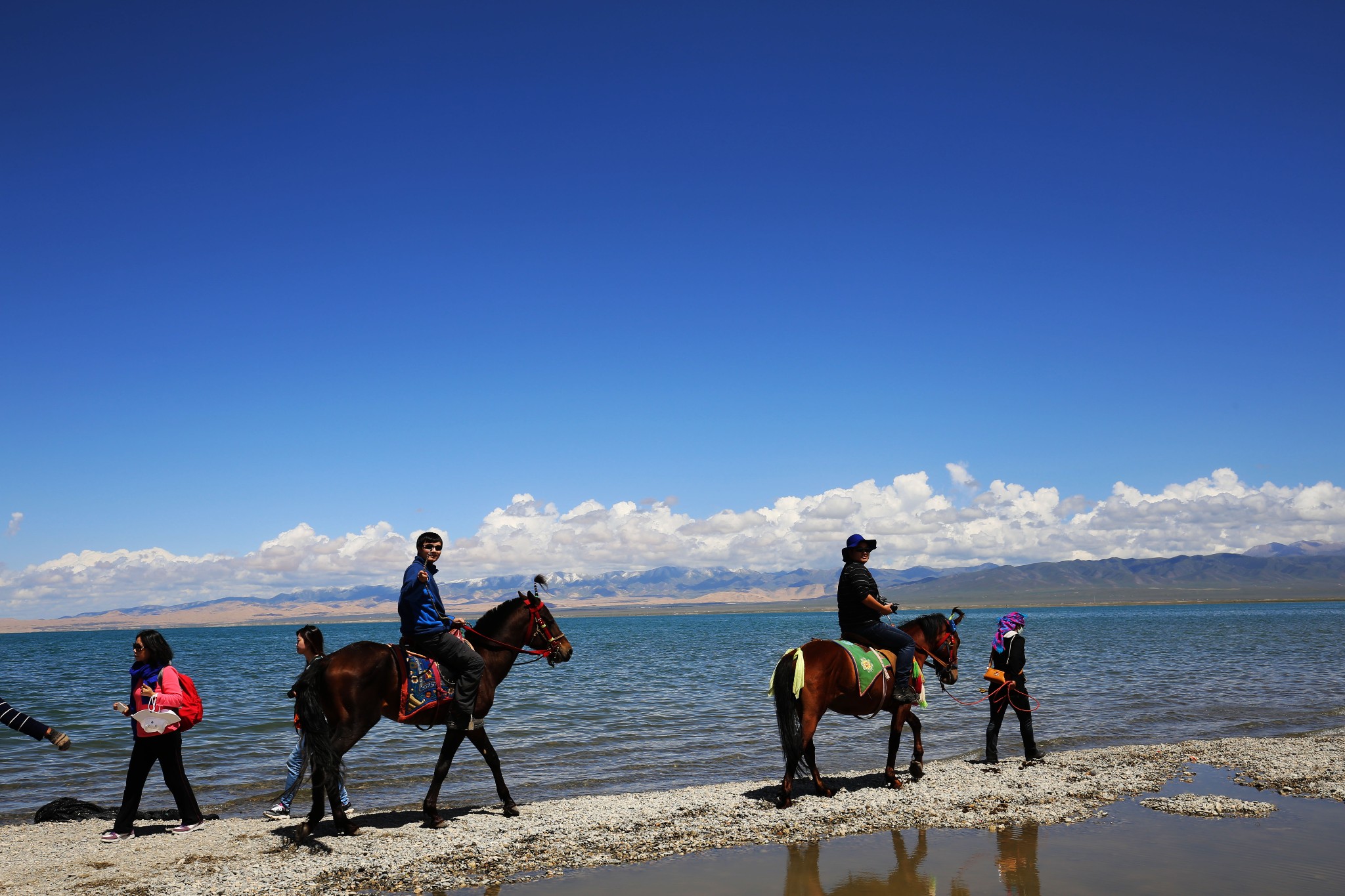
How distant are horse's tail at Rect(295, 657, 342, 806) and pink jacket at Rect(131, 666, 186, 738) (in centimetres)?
158

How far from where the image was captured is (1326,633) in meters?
58.6

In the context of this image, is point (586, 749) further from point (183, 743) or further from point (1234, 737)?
point (1234, 737)

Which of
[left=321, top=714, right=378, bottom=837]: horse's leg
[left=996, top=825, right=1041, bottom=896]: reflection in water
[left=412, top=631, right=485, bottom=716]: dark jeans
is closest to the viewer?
[left=996, top=825, right=1041, bottom=896]: reflection in water

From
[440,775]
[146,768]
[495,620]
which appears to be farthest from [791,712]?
[146,768]

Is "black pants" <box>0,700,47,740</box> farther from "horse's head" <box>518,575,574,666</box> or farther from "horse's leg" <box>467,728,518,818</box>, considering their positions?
"horse's head" <box>518,575,574,666</box>

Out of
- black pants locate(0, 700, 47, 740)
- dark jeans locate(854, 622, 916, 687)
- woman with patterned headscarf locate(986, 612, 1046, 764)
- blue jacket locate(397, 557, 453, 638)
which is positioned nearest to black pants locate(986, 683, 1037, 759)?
woman with patterned headscarf locate(986, 612, 1046, 764)

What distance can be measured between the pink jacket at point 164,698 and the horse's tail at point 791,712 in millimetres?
6732

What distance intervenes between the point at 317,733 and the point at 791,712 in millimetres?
5290

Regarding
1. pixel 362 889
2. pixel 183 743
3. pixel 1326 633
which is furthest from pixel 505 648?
pixel 1326 633

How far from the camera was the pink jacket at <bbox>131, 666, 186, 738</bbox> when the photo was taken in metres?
9.64

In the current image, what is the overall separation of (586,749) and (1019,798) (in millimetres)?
8928

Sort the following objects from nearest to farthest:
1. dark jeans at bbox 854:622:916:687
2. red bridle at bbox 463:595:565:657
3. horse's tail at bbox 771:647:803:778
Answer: horse's tail at bbox 771:647:803:778 < red bridle at bbox 463:595:565:657 < dark jeans at bbox 854:622:916:687

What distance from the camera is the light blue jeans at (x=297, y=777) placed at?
9.63 meters

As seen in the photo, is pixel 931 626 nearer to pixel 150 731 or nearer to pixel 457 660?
pixel 457 660
